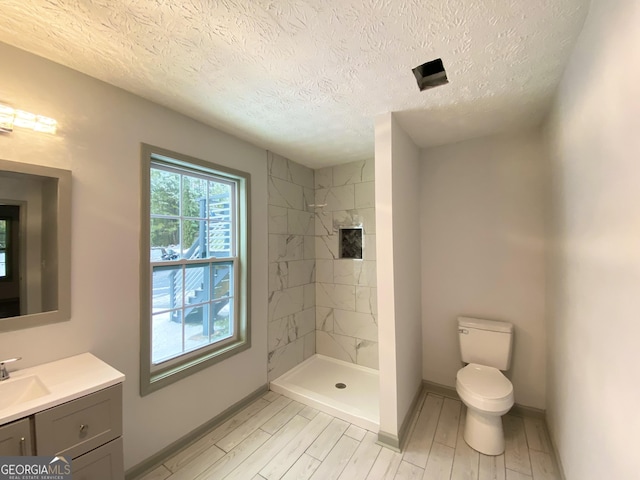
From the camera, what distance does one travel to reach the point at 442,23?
1.12m

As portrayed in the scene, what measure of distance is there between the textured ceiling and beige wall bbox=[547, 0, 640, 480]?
259 mm

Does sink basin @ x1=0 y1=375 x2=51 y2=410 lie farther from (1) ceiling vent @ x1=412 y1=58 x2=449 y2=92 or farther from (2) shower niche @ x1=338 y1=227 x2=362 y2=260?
(2) shower niche @ x1=338 y1=227 x2=362 y2=260

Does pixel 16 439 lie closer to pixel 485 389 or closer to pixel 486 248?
pixel 485 389

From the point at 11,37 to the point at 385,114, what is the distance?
2.03 m

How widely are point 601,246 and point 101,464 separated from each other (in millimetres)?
2299

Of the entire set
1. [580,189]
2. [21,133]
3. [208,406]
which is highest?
→ [21,133]

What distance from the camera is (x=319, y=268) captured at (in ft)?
11.0

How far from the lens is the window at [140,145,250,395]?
5.80ft

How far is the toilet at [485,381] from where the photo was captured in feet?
5.90

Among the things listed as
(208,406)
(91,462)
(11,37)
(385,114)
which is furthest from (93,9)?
(208,406)

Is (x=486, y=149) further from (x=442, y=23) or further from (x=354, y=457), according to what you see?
(x=354, y=457)

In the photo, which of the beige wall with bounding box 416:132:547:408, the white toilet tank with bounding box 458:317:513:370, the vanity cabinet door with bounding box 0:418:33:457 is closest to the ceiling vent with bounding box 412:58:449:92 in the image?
the beige wall with bounding box 416:132:547:408

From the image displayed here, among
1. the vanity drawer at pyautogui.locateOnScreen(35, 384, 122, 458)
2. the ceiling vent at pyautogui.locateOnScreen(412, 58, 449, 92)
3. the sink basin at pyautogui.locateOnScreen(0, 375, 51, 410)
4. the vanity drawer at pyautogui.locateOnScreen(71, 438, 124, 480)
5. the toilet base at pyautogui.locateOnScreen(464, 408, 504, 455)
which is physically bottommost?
the toilet base at pyautogui.locateOnScreen(464, 408, 504, 455)

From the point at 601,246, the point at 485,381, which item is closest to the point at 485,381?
the point at 485,381
